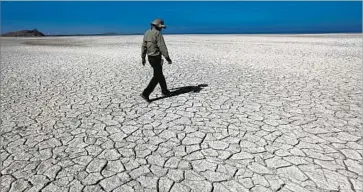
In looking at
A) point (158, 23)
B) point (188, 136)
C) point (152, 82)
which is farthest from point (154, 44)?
point (188, 136)

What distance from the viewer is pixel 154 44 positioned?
5461 mm

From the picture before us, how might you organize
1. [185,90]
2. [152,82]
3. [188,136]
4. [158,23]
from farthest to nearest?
[185,90]
[152,82]
[158,23]
[188,136]

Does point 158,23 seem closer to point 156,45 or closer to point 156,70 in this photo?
point 156,45

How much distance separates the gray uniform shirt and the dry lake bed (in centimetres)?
116

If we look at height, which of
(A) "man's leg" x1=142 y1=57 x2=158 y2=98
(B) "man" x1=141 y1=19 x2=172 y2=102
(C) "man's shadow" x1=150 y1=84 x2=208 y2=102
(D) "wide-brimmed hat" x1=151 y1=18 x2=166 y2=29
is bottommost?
(C) "man's shadow" x1=150 y1=84 x2=208 y2=102

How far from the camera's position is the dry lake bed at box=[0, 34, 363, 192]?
3.23 metres

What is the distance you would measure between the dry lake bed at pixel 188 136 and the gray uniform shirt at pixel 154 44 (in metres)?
1.16

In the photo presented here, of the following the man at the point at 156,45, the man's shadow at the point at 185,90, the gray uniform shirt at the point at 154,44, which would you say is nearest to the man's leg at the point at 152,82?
the man at the point at 156,45

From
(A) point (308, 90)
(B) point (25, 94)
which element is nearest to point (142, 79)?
(B) point (25, 94)

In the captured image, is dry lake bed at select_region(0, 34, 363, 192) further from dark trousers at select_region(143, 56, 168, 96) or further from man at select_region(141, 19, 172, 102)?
man at select_region(141, 19, 172, 102)

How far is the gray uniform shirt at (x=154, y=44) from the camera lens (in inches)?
211

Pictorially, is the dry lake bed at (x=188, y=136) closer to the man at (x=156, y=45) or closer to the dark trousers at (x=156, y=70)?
the dark trousers at (x=156, y=70)

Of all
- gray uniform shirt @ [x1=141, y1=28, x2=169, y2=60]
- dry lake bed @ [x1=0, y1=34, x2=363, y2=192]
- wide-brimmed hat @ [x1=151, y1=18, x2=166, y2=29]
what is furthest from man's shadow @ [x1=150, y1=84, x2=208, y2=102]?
wide-brimmed hat @ [x1=151, y1=18, x2=166, y2=29]

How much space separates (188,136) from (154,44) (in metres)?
2.12
